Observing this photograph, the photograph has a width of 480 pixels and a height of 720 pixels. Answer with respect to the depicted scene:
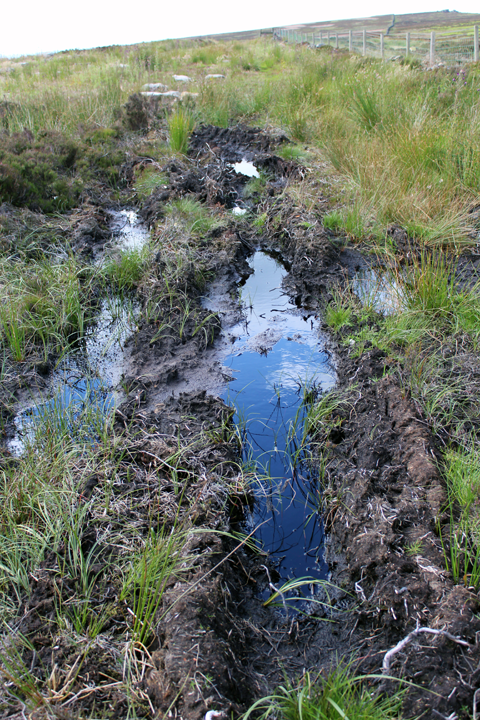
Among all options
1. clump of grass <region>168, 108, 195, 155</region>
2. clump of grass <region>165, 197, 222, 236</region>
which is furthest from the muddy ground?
clump of grass <region>168, 108, 195, 155</region>

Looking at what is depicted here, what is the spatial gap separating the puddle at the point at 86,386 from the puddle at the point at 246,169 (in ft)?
13.8

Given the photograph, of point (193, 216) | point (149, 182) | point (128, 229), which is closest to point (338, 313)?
point (193, 216)

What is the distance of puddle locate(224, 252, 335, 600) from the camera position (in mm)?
2484

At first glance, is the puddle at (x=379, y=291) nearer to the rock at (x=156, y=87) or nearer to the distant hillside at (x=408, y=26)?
the rock at (x=156, y=87)

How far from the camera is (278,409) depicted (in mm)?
3314

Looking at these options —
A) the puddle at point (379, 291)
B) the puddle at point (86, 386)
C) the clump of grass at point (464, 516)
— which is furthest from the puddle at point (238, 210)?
the clump of grass at point (464, 516)

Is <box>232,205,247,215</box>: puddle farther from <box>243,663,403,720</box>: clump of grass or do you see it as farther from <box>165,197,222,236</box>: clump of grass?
<box>243,663,403,720</box>: clump of grass

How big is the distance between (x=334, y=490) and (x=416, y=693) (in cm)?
115

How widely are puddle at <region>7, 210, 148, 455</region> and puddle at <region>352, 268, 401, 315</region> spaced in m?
2.10

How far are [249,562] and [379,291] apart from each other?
2.73 metres

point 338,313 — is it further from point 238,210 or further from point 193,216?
point 238,210

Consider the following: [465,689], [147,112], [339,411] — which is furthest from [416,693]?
[147,112]

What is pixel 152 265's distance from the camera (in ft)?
15.7

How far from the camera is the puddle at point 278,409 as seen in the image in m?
2.48
